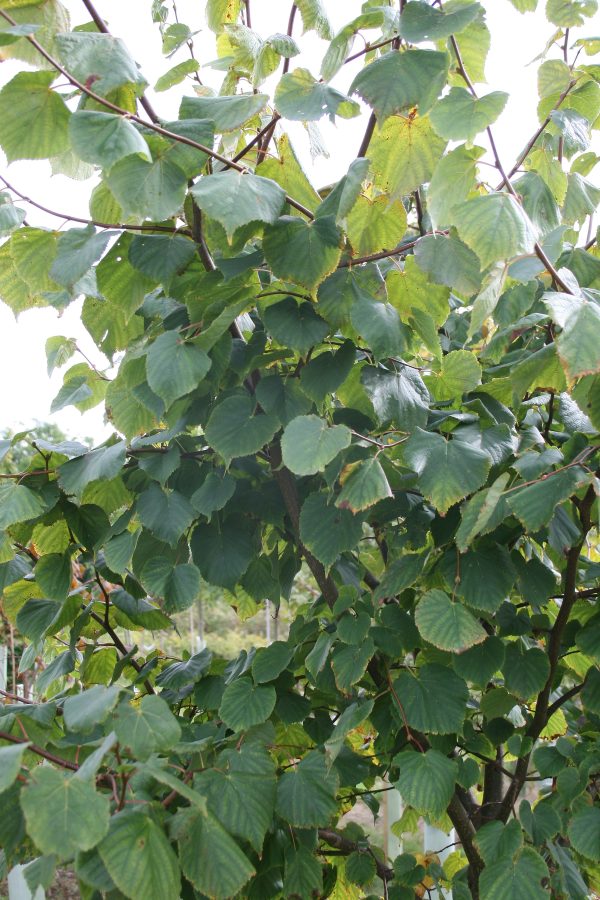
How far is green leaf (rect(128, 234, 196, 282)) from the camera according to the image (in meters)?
0.90

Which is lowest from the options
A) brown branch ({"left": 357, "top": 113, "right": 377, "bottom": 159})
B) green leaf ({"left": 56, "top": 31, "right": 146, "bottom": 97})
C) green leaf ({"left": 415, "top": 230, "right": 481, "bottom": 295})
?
green leaf ({"left": 415, "top": 230, "right": 481, "bottom": 295})

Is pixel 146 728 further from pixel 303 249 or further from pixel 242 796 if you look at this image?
pixel 303 249

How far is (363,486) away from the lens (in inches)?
32.3

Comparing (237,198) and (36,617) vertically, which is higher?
(237,198)

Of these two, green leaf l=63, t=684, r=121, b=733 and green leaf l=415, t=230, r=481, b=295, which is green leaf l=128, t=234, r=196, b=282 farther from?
green leaf l=63, t=684, r=121, b=733

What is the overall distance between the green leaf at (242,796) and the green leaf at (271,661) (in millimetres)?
148

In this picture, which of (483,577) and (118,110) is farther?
(483,577)

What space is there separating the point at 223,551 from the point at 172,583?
0.08 m

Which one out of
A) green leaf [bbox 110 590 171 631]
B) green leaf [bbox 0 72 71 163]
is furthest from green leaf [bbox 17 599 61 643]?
green leaf [bbox 0 72 71 163]

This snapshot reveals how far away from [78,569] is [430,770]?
152 centimetres

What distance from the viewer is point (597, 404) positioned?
0.84 m

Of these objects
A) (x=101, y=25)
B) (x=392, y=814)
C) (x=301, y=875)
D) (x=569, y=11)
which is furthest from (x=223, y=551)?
(x=392, y=814)

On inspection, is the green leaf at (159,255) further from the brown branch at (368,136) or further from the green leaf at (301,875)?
the green leaf at (301,875)

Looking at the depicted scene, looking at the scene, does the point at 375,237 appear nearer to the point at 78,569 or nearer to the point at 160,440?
the point at 160,440
